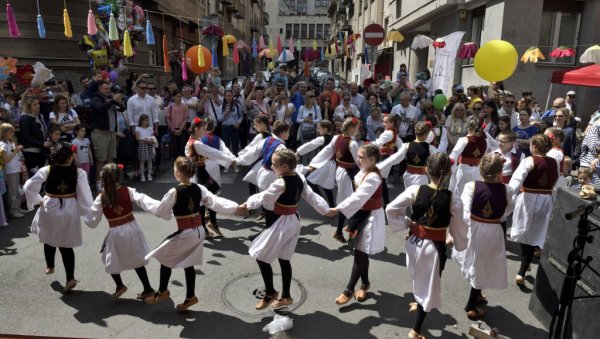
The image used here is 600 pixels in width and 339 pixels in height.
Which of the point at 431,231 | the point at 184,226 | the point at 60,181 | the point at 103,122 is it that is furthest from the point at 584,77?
the point at 60,181

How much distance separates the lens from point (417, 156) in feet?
20.8

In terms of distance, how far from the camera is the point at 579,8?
13.4m

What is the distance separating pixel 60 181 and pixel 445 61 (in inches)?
380

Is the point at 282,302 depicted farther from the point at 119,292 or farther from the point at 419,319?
the point at 119,292

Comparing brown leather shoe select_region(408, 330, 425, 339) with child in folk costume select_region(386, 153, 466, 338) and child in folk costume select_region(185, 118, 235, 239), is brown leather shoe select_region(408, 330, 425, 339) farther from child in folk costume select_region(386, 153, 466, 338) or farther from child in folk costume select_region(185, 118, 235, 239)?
child in folk costume select_region(185, 118, 235, 239)

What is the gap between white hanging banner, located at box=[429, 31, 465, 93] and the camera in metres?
11.1

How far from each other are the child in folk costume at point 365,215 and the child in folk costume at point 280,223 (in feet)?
1.54

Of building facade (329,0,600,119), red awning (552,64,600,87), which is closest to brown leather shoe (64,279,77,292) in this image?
building facade (329,0,600,119)

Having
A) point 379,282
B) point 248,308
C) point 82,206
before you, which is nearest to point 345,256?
point 379,282

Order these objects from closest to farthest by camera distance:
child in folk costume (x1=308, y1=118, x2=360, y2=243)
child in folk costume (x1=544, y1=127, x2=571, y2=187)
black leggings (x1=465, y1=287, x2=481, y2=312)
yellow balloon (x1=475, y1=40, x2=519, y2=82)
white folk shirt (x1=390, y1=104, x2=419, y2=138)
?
1. black leggings (x1=465, y1=287, x2=481, y2=312)
2. child in folk costume (x1=544, y1=127, x2=571, y2=187)
3. child in folk costume (x1=308, y1=118, x2=360, y2=243)
4. yellow balloon (x1=475, y1=40, x2=519, y2=82)
5. white folk shirt (x1=390, y1=104, x2=419, y2=138)

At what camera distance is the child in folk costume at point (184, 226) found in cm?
417

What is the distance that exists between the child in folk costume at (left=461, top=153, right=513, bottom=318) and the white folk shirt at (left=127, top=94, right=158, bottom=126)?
7315 mm

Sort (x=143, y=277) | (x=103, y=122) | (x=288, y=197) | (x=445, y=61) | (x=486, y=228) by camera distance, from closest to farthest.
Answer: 1. (x=486, y=228)
2. (x=288, y=197)
3. (x=143, y=277)
4. (x=103, y=122)
5. (x=445, y=61)

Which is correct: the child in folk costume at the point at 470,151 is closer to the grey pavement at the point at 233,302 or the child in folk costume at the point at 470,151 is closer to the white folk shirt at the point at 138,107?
the grey pavement at the point at 233,302
